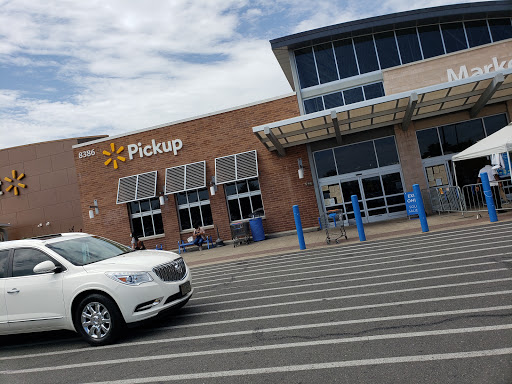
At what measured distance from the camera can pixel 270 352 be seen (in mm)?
4602

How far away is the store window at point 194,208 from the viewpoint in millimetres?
20109

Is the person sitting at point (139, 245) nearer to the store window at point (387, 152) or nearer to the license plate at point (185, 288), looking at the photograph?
the store window at point (387, 152)

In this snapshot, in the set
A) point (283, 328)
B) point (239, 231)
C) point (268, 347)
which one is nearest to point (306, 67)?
point (239, 231)

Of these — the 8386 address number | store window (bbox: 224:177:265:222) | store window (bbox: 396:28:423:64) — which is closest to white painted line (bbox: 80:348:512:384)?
store window (bbox: 224:177:265:222)

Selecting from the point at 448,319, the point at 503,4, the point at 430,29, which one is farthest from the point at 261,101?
the point at 448,319

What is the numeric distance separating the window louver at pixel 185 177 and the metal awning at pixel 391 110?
346 cm

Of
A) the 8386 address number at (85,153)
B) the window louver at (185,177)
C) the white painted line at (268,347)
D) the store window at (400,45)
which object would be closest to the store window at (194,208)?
the window louver at (185,177)

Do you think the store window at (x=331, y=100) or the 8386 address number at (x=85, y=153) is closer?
the store window at (x=331, y=100)

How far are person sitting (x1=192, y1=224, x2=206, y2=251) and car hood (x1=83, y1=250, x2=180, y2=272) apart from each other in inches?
484

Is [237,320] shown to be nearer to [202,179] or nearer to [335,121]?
[335,121]

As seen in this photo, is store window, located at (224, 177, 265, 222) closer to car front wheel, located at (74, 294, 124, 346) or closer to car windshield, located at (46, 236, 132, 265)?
car windshield, located at (46, 236, 132, 265)

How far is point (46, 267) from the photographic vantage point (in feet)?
19.7

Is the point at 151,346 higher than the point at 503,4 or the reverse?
the reverse

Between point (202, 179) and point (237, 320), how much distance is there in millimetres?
13765
